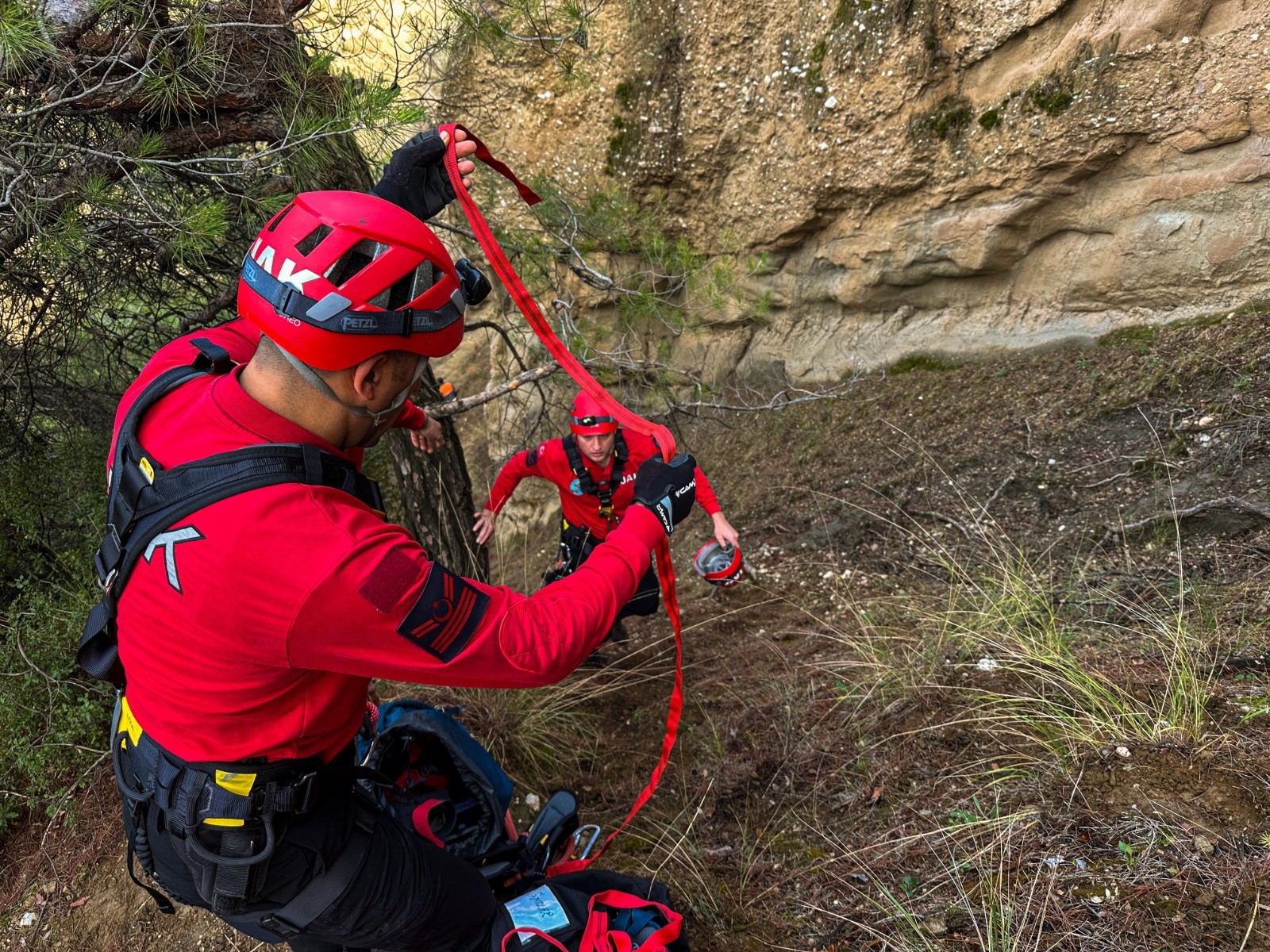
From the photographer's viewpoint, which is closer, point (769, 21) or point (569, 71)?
point (569, 71)

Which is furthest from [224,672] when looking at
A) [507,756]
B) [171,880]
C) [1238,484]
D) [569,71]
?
[1238,484]

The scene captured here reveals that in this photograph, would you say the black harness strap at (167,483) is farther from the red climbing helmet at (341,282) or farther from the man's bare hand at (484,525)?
the man's bare hand at (484,525)

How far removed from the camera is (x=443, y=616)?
152cm

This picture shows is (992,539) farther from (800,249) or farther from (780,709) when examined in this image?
(800,249)

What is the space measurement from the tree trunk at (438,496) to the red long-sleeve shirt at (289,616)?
2.19 metres

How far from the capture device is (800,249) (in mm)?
6719

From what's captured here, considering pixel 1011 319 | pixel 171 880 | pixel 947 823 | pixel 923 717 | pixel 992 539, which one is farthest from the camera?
pixel 1011 319

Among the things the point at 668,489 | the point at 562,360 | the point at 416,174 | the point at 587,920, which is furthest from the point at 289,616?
the point at 416,174

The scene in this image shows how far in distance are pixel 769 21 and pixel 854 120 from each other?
Answer: 1121 millimetres

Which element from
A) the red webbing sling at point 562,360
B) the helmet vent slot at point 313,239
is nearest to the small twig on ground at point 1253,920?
the red webbing sling at point 562,360

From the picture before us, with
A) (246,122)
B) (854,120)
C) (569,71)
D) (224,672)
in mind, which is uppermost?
(246,122)

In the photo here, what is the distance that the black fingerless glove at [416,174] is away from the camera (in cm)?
233

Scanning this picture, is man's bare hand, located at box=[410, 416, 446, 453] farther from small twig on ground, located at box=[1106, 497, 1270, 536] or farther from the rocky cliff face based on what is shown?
small twig on ground, located at box=[1106, 497, 1270, 536]

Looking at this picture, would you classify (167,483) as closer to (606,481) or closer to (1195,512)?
(606,481)
